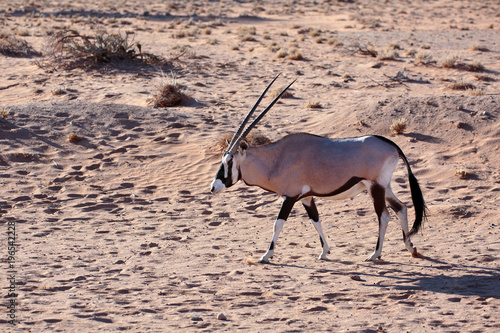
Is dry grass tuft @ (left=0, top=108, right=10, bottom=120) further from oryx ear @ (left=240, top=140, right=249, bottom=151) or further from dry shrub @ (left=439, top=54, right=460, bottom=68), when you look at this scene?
dry shrub @ (left=439, top=54, right=460, bottom=68)

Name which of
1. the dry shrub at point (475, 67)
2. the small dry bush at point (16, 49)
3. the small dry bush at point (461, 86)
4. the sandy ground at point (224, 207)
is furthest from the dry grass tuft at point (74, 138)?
the dry shrub at point (475, 67)

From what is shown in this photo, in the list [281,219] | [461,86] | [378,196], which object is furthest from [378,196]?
Answer: [461,86]

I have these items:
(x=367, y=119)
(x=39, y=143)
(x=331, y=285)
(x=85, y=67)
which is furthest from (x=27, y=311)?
(x=85, y=67)

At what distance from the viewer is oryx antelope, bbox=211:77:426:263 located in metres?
6.48

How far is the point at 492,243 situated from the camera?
713cm

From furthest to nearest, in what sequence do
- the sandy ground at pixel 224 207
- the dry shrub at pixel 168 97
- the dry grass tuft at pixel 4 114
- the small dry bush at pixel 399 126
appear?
the dry shrub at pixel 168 97 → the dry grass tuft at pixel 4 114 → the small dry bush at pixel 399 126 → the sandy ground at pixel 224 207

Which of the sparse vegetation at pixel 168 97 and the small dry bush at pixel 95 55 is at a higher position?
the small dry bush at pixel 95 55

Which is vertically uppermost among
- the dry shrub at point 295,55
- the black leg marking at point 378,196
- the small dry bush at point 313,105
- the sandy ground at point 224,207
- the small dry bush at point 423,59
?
the small dry bush at point 423,59

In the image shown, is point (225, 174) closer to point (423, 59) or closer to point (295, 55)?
point (295, 55)

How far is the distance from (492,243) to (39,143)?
26.5 feet

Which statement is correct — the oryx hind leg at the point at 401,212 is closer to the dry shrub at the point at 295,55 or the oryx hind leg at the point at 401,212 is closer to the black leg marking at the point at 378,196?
the black leg marking at the point at 378,196

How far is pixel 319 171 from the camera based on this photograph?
21.4 feet

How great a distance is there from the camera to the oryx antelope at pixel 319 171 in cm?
648

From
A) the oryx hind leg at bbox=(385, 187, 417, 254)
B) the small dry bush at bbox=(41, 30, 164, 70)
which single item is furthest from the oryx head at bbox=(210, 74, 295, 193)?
the small dry bush at bbox=(41, 30, 164, 70)
